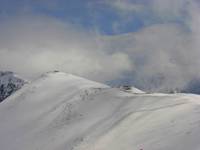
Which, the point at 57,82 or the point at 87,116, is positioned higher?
the point at 57,82

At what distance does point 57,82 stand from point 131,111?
1125 inches

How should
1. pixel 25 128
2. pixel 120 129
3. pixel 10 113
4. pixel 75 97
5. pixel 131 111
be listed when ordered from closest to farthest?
pixel 120 129 → pixel 131 111 → pixel 25 128 → pixel 75 97 → pixel 10 113

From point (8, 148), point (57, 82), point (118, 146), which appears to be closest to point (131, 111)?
point (118, 146)

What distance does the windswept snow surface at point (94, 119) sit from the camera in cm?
3972

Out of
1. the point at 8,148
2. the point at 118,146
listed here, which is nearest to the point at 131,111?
the point at 118,146

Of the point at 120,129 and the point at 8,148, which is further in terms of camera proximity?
the point at 8,148

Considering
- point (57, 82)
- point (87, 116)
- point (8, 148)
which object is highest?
point (57, 82)

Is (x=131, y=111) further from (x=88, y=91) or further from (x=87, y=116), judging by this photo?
(x=88, y=91)

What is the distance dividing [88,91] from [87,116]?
9616 mm

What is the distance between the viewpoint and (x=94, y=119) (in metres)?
52.4

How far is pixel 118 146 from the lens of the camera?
41.1 metres

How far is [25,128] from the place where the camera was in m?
59.5

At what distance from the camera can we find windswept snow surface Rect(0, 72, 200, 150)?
3972 centimetres

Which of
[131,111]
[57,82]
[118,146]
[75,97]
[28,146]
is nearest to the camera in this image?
[118,146]
